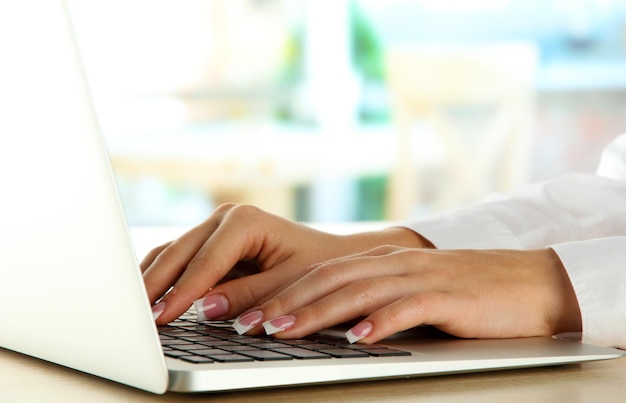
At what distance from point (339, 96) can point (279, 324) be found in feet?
14.4

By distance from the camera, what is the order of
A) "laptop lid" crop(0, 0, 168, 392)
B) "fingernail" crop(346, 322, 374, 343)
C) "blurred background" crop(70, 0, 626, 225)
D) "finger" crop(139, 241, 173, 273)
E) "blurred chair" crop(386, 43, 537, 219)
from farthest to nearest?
"blurred background" crop(70, 0, 626, 225) < "blurred chair" crop(386, 43, 537, 219) < "finger" crop(139, 241, 173, 273) < "fingernail" crop(346, 322, 374, 343) < "laptop lid" crop(0, 0, 168, 392)

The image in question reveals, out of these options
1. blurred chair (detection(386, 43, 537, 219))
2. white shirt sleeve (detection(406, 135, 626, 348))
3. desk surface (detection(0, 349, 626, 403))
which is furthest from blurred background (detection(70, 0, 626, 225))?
desk surface (detection(0, 349, 626, 403))

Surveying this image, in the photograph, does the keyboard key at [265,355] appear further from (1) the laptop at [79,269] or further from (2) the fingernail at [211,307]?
(2) the fingernail at [211,307]

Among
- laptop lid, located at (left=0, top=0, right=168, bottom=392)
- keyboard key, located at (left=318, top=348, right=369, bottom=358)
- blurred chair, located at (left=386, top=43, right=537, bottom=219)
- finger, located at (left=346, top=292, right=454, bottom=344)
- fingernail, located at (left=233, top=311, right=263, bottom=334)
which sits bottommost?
blurred chair, located at (left=386, top=43, right=537, bottom=219)

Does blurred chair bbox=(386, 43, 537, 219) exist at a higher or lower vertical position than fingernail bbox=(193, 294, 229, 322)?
lower

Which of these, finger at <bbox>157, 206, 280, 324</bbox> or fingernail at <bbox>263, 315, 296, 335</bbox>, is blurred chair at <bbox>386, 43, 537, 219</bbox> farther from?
fingernail at <bbox>263, 315, 296, 335</bbox>

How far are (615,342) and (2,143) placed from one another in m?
0.42

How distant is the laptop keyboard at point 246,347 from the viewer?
48 cm

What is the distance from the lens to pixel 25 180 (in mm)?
465

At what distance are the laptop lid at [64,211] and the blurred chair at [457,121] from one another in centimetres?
414

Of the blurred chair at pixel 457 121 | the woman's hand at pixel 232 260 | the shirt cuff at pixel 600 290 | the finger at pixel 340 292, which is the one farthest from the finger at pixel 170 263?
the blurred chair at pixel 457 121

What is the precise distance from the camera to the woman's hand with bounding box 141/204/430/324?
65cm

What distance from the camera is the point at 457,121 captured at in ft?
16.5

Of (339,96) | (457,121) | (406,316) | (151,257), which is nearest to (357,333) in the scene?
(406,316)
